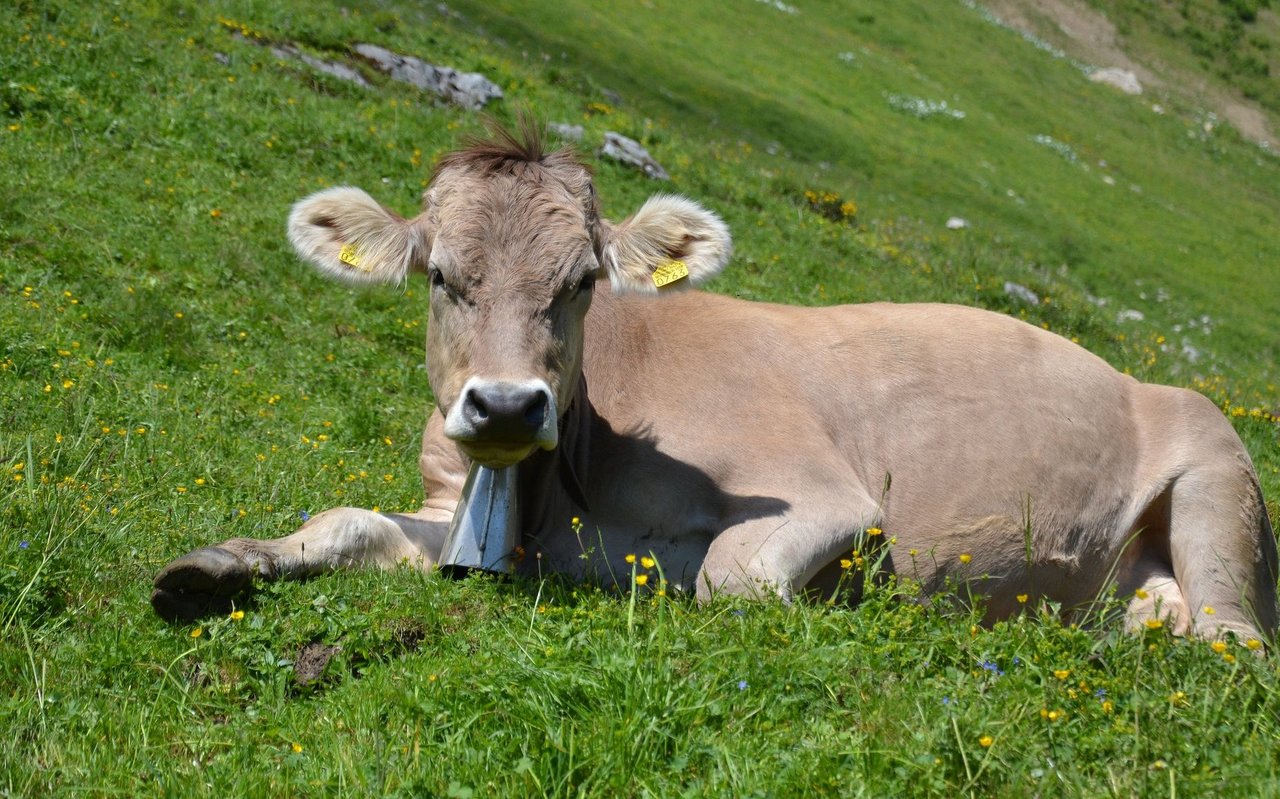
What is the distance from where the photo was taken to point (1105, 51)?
61531mm

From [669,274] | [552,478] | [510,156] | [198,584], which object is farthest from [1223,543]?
[198,584]

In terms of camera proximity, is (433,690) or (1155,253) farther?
(1155,253)

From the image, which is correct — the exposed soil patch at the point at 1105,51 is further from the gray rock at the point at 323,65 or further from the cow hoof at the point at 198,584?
the cow hoof at the point at 198,584

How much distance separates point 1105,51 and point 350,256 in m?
63.3

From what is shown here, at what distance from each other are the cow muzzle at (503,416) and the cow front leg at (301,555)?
93 centimetres

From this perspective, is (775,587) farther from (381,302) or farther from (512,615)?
(381,302)

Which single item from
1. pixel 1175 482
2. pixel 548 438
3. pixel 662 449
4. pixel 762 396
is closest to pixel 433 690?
pixel 548 438

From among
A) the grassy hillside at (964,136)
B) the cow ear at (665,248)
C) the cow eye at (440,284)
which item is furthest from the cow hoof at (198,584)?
the grassy hillside at (964,136)

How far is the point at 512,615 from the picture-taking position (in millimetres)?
4938

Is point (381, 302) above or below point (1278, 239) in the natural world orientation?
above

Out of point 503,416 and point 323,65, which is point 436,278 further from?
point 323,65

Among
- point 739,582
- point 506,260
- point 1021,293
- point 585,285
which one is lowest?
point 1021,293

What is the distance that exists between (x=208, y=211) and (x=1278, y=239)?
34494 millimetres

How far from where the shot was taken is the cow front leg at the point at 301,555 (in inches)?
190
